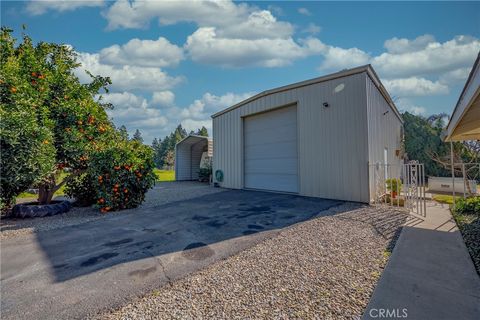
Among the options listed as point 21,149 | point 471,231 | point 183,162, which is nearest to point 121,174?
point 21,149

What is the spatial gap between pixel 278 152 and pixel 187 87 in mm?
6487

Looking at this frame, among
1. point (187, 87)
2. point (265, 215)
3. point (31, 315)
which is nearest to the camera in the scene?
point (31, 315)

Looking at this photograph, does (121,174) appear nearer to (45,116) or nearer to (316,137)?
(45,116)

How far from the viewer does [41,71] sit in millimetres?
5367

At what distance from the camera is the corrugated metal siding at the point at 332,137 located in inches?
250

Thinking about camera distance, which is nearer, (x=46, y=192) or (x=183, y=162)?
(x=46, y=192)

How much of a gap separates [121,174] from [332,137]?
6115mm

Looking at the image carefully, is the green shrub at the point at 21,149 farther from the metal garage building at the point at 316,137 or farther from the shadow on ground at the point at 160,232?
the metal garage building at the point at 316,137

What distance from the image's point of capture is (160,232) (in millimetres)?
4051

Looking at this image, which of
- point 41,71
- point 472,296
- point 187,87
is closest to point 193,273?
point 472,296

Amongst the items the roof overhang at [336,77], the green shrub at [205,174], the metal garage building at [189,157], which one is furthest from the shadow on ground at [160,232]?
the metal garage building at [189,157]

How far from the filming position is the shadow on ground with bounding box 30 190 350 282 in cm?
299

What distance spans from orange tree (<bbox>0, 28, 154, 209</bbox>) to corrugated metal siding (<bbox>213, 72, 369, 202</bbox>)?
18.1 feet

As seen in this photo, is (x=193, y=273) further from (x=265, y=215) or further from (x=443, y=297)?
(x=265, y=215)
